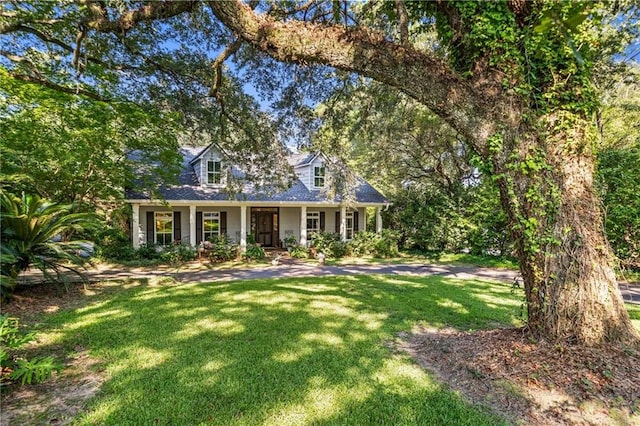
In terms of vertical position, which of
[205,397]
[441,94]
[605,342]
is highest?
[441,94]

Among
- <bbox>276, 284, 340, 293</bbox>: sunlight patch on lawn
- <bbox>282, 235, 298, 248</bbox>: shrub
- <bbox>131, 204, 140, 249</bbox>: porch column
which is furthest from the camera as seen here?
<bbox>282, 235, 298, 248</bbox>: shrub

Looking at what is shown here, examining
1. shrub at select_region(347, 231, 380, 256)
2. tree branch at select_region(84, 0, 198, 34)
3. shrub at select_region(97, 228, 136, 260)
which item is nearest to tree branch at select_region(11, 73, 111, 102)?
tree branch at select_region(84, 0, 198, 34)

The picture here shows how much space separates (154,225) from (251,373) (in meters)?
13.0

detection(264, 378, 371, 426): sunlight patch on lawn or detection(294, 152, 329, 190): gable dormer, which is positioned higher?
detection(294, 152, 329, 190): gable dormer

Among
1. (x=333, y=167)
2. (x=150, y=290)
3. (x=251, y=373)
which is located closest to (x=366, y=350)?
(x=251, y=373)

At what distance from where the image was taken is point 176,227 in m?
14.9

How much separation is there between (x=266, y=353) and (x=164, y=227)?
1260 centimetres

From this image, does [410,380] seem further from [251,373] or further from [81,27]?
[81,27]

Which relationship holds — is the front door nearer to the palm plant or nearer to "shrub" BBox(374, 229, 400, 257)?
"shrub" BBox(374, 229, 400, 257)

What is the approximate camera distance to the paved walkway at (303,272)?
9508 mm

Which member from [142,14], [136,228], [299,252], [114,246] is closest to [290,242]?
[299,252]

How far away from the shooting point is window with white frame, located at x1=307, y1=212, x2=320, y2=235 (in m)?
17.9

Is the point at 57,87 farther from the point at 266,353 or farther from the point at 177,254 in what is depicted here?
the point at 266,353

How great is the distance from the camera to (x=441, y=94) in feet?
11.7
